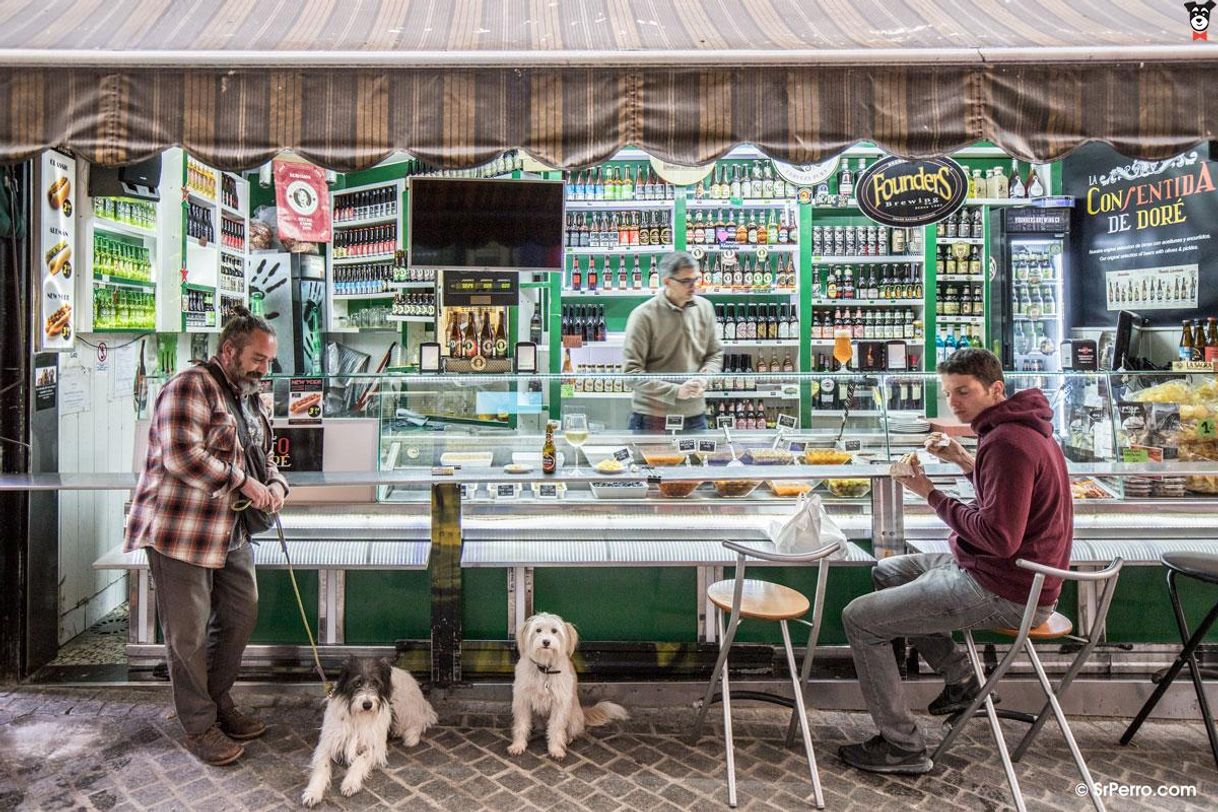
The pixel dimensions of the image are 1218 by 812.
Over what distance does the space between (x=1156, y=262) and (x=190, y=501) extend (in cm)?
709

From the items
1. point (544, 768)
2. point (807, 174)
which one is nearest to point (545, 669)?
point (544, 768)

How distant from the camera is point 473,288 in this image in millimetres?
6012

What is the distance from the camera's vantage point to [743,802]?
332cm

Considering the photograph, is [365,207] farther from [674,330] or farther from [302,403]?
[302,403]

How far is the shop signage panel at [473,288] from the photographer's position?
598 cm

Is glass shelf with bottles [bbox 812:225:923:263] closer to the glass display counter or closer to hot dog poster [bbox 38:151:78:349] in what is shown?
the glass display counter

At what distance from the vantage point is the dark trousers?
11.6ft

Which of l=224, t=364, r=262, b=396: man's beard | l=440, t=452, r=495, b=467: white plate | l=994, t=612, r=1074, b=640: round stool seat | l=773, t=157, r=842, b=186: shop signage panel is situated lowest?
l=994, t=612, r=1074, b=640: round stool seat

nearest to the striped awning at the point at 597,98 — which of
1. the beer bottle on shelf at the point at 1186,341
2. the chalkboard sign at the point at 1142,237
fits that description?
the chalkboard sign at the point at 1142,237

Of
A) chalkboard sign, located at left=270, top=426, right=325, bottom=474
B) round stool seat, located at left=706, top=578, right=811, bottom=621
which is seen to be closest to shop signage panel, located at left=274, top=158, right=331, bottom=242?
chalkboard sign, located at left=270, top=426, right=325, bottom=474

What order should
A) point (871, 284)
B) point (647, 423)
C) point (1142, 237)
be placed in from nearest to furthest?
point (647, 423)
point (1142, 237)
point (871, 284)

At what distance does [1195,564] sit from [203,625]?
13.1ft

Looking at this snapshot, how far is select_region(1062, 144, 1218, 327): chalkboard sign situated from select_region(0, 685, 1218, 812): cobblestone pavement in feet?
12.9

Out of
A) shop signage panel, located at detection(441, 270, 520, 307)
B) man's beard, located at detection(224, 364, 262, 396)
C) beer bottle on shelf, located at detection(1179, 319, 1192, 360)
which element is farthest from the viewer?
beer bottle on shelf, located at detection(1179, 319, 1192, 360)
